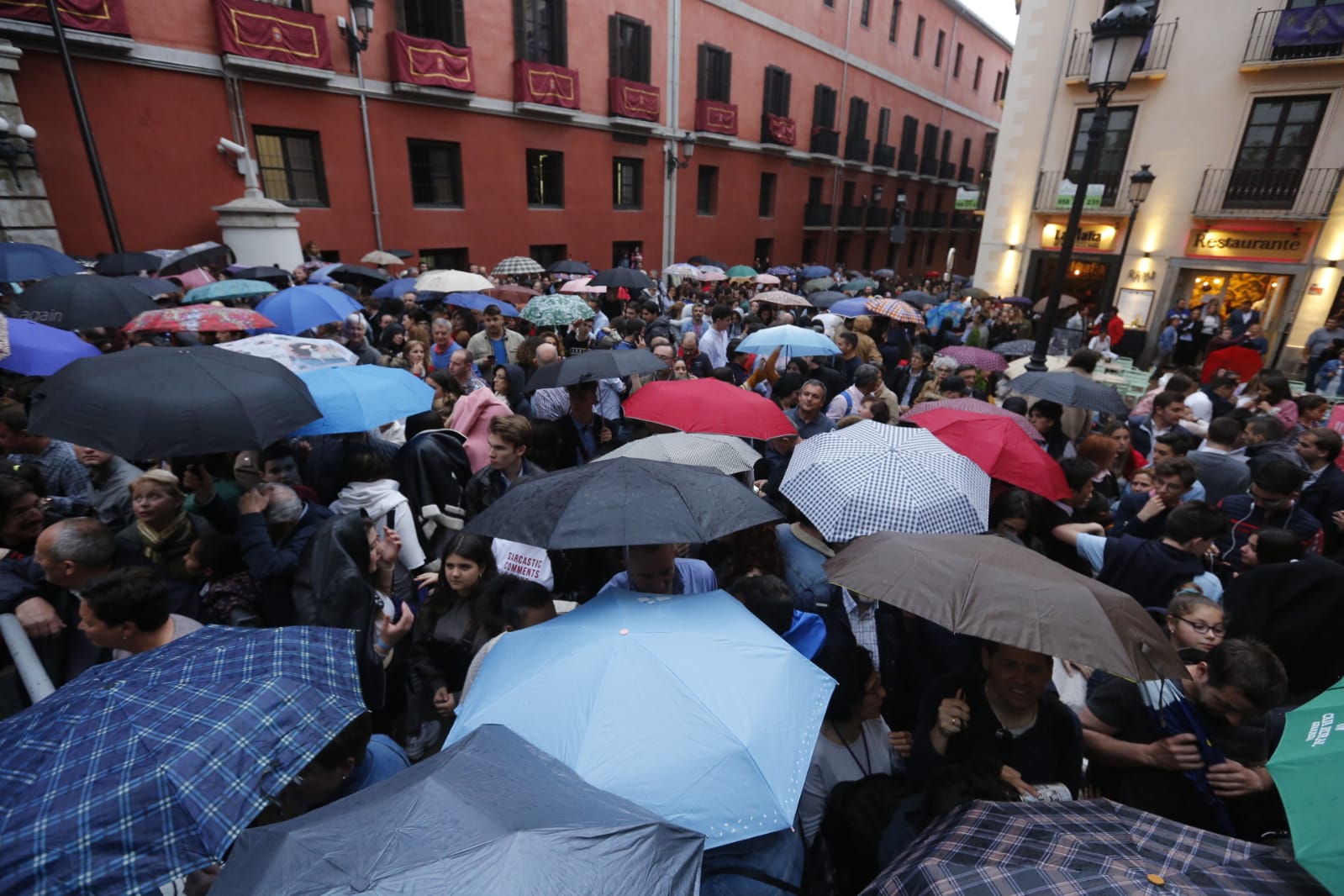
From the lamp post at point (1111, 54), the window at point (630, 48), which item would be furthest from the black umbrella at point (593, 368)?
the window at point (630, 48)

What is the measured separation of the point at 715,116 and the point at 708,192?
2.55 meters

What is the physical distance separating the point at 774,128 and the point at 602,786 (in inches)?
1030

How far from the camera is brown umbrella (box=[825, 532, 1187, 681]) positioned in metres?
2.07

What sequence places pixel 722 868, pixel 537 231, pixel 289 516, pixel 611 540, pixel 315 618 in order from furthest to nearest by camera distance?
pixel 537 231 < pixel 289 516 < pixel 315 618 < pixel 611 540 < pixel 722 868

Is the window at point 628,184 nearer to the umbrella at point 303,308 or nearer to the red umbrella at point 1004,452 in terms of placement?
the umbrella at point 303,308

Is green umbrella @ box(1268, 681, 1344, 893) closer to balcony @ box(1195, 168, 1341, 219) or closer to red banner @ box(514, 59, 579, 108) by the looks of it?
red banner @ box(514, 59, 579, 108)

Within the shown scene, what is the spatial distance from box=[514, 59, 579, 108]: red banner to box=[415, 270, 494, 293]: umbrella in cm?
926

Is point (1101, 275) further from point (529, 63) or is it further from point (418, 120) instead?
point (418, 120)

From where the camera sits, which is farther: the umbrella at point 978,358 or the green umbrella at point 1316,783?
the umbrella at point 978,358

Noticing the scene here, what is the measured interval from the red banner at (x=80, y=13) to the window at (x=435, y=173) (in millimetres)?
5615

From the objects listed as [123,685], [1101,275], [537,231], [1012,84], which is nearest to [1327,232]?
[1101,275]

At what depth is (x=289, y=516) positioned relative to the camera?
322 centimetres

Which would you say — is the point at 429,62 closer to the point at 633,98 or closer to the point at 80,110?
the point at 633,98

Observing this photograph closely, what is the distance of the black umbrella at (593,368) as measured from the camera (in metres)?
5.12
